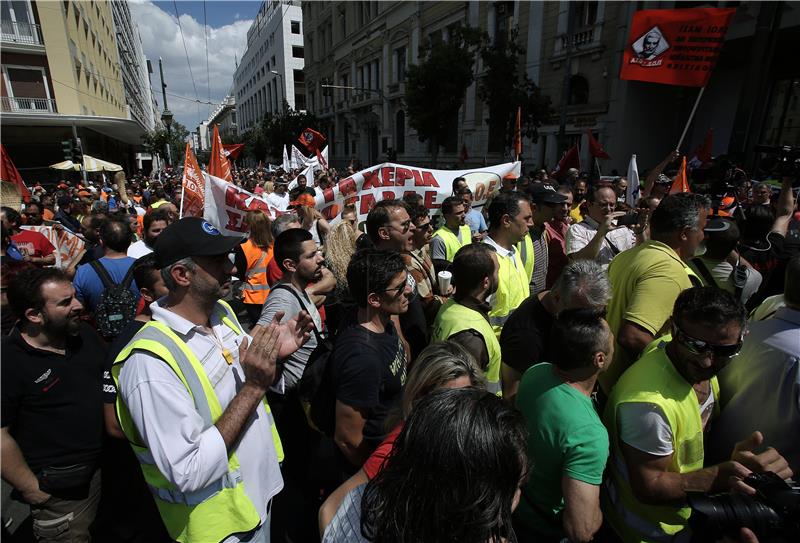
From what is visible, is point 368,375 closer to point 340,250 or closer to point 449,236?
point 340,250

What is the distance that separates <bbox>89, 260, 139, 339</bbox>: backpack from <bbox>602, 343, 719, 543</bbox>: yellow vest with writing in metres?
3.23

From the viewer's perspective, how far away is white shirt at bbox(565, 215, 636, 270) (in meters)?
4.00

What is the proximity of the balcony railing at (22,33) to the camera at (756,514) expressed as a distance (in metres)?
31.3

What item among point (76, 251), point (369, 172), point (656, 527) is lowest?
point (656, 527)

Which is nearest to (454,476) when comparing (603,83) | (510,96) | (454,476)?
(454,476)

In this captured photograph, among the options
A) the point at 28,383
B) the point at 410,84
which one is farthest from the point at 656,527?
the point at 410,84

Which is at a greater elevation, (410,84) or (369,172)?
(410,84)

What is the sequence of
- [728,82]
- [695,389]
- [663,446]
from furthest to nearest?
[728,82], [695,389], [663,446]

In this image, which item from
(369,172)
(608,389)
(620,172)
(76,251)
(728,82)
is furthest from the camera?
(620,172)

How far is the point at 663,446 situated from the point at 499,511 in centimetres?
101

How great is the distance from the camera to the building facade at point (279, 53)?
60375 millimetres

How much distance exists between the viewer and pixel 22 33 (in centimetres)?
2206

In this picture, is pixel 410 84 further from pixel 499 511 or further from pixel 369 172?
pixel 499 511

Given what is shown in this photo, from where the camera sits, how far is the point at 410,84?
73.0 ft
